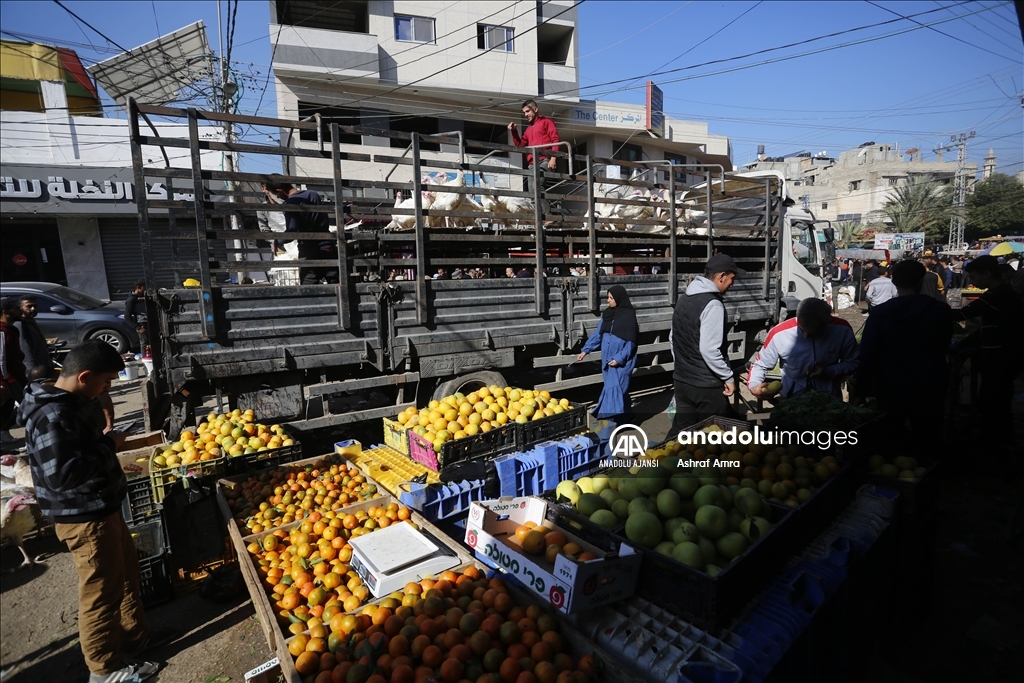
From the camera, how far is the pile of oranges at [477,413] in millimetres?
4141

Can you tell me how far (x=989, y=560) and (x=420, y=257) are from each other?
5369 mm

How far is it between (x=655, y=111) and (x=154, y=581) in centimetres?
2374

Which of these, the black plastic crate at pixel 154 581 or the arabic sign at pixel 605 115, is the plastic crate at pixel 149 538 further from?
the arabic sign at pixel 605 115

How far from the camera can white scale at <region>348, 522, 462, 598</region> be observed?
250 centimetres

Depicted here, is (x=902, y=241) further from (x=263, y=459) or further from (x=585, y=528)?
(x=263, y=459)

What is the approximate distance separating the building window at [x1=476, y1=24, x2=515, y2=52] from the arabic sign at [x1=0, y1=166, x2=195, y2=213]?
11319mm

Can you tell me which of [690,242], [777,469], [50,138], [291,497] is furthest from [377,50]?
[777,469]

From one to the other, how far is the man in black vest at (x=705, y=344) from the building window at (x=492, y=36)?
17.6 m

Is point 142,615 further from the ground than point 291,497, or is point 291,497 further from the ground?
point 291,497

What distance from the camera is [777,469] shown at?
2.86 meters

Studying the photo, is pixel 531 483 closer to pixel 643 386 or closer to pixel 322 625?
pixel 322 625

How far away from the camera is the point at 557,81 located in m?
20.3

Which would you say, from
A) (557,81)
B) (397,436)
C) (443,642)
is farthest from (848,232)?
(443,642)

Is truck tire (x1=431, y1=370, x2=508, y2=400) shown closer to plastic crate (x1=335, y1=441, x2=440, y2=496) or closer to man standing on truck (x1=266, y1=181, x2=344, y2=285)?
plastic crate (x1=335, y1=441, x2=440, y2=496)
